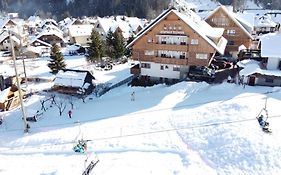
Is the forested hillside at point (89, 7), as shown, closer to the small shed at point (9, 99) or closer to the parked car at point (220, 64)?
the parked car at point (220, 64)

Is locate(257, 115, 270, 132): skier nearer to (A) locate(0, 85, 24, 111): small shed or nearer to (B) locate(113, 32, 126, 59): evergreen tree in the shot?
(A) locate(0, 85, 24, 111): small shed

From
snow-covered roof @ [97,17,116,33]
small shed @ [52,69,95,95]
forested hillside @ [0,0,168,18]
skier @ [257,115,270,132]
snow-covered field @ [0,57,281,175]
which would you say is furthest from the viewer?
forested hillside @ [0,0,168,18]

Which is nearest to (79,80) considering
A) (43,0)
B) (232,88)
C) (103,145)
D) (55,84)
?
(55,84)

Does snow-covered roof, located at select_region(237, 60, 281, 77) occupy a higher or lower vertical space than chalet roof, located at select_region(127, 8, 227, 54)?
lower

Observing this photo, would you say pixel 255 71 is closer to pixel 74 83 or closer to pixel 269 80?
pixel 269 80

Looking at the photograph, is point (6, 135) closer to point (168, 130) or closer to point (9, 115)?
point (9, 115)

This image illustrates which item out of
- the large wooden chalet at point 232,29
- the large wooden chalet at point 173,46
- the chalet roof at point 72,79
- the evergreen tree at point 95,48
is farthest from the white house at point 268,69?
the evergreen tree at point 95,48

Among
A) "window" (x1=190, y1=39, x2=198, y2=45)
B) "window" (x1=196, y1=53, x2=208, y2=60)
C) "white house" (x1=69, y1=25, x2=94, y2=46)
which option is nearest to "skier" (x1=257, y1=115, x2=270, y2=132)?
"window" (x1=196, y1=53, x2=208, y2=60)

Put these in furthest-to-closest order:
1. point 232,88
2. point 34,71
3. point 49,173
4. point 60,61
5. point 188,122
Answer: point 34,71 < point 60,61 < point 232,88 < point 188,122 < point 49,173
